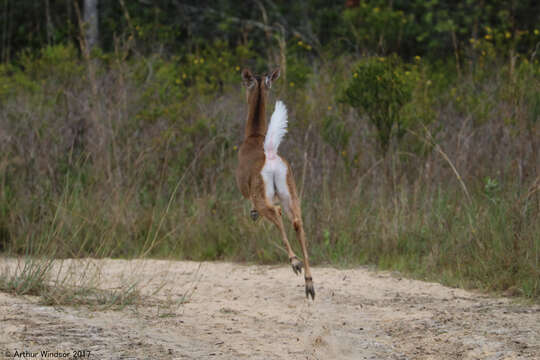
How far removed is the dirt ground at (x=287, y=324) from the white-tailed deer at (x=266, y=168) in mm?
726

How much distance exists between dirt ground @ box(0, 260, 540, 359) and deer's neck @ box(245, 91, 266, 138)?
Result: 1.36 meters

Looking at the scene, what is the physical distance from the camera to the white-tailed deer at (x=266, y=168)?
5078 millimetres

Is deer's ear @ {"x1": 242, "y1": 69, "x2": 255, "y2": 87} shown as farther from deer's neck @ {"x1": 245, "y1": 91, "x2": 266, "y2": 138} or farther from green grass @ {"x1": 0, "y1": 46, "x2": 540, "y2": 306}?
green grass @ {"x1": 0, "y1": 46, "x2": 540, "y2": 306}

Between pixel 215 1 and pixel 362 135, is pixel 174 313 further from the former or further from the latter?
pixel 215 1

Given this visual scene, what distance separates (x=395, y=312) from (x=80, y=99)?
637 centimetres

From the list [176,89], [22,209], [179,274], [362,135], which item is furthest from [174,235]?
[176,89]

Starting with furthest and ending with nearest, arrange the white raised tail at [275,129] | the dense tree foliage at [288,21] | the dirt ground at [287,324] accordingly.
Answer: the dense tree foliage at [288,21] → the white raised tail at [275,129] → the dirt ground at [287,324]

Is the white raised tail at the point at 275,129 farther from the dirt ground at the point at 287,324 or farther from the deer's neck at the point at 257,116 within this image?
the dirt ground at the point at 287,324

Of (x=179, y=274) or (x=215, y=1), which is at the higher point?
(x=215, y=1)

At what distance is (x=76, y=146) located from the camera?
9.78m

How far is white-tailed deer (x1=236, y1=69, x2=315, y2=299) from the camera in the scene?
5078 millimetres

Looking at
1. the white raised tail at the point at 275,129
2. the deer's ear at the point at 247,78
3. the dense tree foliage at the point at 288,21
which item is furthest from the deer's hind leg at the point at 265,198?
the dense tree foliage at the point at 288,21

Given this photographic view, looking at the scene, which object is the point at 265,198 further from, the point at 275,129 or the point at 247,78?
the point at 247,78

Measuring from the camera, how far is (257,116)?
5461 mm
